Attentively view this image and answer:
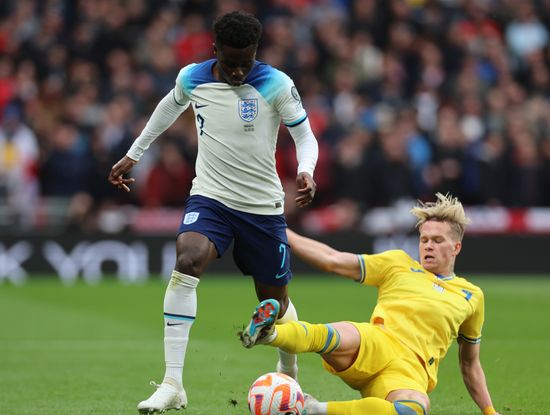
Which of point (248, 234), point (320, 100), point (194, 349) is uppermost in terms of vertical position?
point (320, 100)

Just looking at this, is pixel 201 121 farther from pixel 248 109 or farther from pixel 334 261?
pixel 334 261

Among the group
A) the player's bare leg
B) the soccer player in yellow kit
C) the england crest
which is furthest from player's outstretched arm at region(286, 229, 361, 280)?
the england crest

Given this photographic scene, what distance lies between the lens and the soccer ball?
21.0 feet

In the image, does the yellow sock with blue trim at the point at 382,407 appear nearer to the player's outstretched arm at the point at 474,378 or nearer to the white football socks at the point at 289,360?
the player's outstretched arm at the point at 474,378

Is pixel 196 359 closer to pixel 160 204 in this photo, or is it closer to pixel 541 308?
pixel 541 308

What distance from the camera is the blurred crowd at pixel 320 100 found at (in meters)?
18.2

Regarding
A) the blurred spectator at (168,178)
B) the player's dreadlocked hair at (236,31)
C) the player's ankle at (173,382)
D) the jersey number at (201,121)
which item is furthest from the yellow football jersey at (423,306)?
the blurred spectator at (168,178)

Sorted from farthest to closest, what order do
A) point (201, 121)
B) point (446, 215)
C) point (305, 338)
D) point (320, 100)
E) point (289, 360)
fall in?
point (320, 100) → point (289, 360) → point (201, 121) → point (446, 215) → point (305, 338)

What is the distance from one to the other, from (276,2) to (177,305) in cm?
1482

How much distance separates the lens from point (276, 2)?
21.3m

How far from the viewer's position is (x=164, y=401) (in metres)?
6.91

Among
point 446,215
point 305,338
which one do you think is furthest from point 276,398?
point 446,215

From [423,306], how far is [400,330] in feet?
0.65

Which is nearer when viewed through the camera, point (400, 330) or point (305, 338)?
point (305, 338)
